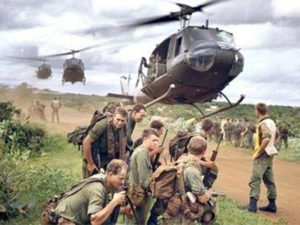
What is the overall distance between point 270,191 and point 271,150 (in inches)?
32.5

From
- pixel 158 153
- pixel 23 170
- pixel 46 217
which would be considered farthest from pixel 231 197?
pixel 46 217

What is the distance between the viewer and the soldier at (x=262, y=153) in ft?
29.3

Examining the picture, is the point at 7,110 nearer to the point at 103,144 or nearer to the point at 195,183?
the point at 103,144

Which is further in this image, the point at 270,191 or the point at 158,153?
the point at 270,191

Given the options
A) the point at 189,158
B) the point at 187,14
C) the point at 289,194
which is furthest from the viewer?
the point at 187,14

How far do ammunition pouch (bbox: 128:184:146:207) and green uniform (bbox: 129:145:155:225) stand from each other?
0.04 meters

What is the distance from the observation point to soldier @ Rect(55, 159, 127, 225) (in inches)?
182

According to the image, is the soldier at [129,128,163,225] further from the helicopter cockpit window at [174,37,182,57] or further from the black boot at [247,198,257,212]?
the helicopter cockpit window at [174,37,182,57]

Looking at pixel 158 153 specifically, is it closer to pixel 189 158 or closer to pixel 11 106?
pixel 189 158

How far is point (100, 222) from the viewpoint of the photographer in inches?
182

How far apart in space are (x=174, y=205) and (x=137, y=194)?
0.69 m

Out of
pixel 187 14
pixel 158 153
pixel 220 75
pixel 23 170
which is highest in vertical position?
pixel 187 14

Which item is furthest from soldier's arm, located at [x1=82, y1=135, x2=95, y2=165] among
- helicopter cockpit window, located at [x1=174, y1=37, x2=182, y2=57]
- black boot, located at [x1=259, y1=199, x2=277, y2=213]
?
helicopter cockpit window, located at [x1=174, y1=37, x2=182, y2=57]

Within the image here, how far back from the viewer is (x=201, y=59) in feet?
48.0
